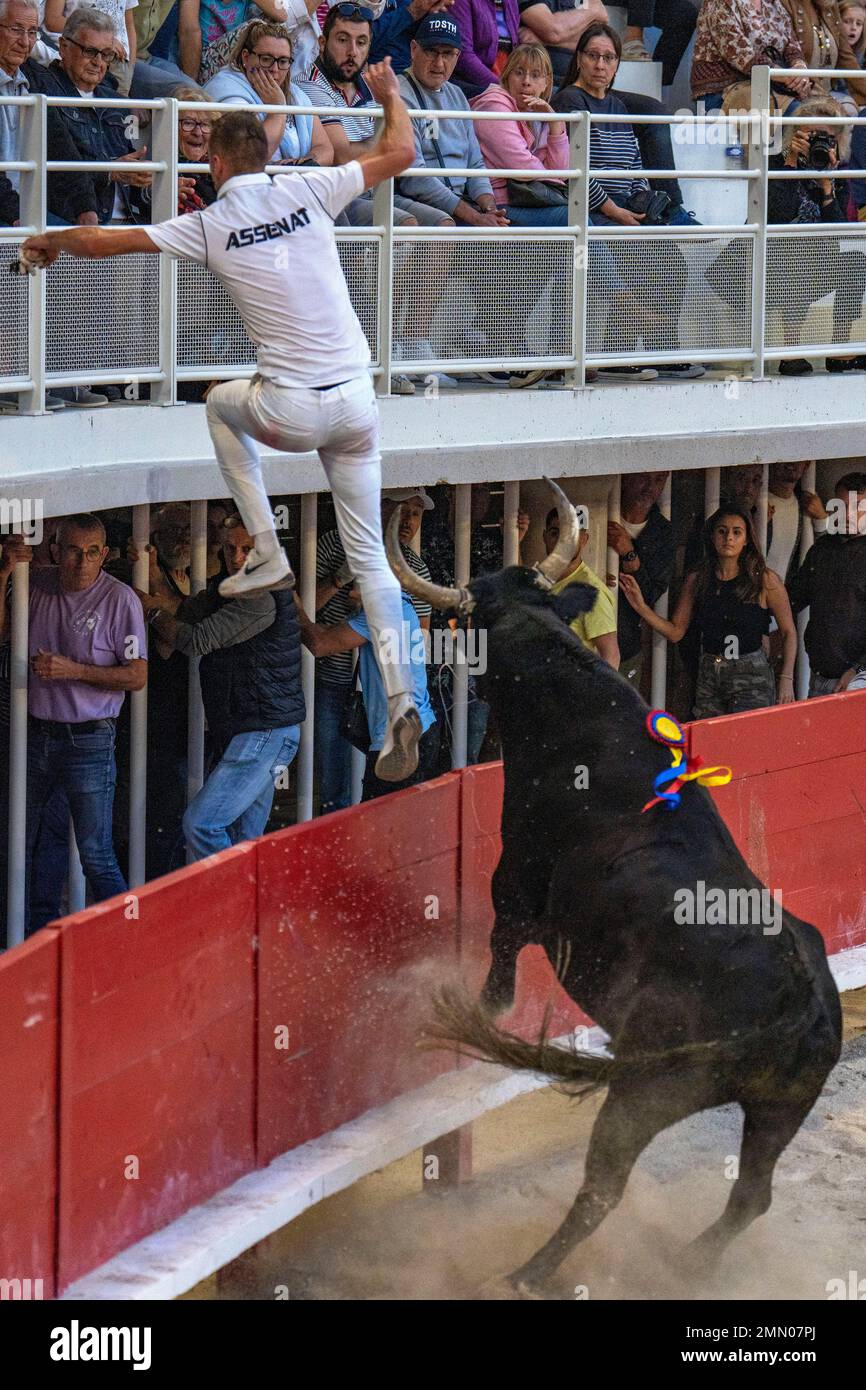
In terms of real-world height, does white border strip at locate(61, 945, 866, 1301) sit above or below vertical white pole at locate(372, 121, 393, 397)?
below

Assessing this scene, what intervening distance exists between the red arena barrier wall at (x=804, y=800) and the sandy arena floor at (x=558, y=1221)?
4.62 ft

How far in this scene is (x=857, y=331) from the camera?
429 inches

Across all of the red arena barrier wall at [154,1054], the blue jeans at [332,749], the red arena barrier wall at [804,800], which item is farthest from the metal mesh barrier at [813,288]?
the red arena barrier wall at [154,1054]

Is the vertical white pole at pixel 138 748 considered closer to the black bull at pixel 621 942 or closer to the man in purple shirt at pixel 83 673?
the man in purple shirt at pixel 83 673

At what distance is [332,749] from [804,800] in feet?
7.00

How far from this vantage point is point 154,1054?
591 centimetres

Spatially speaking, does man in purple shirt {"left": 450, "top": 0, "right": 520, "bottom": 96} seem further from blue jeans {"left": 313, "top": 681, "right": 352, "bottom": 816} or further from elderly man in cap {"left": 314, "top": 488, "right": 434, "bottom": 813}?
blue jeans {"left": 313, "top": 681, "right": 352, "bottom": 816}

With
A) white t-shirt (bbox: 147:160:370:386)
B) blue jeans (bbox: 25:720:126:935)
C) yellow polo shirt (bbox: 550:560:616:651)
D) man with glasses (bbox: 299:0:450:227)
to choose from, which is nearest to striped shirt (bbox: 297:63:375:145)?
man with glasses (bbox: 299:0:450:227)

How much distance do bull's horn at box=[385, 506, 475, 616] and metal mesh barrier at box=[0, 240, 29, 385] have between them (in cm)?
153

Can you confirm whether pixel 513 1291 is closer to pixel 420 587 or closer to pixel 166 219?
pixel 420 587

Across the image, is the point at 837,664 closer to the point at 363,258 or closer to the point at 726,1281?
the point at 363,258

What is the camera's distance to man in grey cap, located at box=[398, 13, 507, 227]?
29.7 feet
